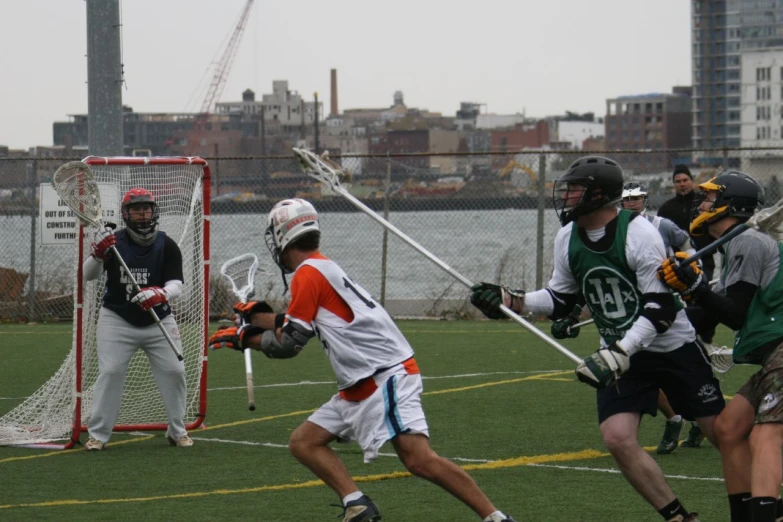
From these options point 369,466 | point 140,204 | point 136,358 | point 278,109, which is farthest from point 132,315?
point 278,109

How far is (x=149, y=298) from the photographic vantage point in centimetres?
976

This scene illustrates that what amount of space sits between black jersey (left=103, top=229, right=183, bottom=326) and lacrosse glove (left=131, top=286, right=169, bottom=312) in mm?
318

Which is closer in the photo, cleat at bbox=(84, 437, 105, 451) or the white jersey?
the white jersey

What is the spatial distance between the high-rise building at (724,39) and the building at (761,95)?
28.1 ft

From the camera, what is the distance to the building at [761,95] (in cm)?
14538

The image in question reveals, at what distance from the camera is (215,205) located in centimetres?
2478

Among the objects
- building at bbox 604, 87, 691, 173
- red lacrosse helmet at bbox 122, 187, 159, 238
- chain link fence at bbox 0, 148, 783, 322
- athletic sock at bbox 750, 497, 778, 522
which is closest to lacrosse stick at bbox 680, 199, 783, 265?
athletic sock at bbox 750, 497, 778, 522

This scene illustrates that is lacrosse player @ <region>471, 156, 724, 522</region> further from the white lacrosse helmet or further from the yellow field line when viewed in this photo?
the yellow field line

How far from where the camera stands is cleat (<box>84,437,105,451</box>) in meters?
10.1

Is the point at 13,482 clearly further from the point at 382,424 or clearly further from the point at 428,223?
the point at 428,223

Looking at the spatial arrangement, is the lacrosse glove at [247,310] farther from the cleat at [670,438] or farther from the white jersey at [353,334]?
the cleat at [670,438]

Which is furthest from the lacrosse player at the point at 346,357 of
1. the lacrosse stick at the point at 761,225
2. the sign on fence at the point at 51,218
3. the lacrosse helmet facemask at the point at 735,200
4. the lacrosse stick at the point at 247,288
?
the sign on fence at the point at 51,218

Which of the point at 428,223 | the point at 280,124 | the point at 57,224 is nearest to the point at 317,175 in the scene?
the point at 57,224

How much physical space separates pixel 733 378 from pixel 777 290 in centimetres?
690
